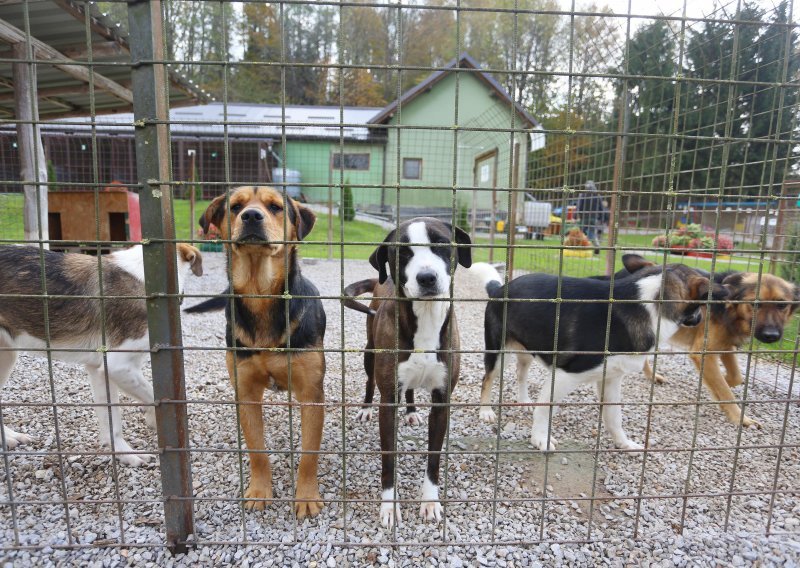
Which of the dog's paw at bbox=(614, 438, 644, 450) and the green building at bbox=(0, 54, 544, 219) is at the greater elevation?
the green building at bbox=(0, 54, 544, 219)

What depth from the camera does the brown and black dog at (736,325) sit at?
4168mm

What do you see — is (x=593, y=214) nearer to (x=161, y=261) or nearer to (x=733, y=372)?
(x=733, y=372)

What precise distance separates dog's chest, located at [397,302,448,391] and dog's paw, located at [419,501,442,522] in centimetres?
70

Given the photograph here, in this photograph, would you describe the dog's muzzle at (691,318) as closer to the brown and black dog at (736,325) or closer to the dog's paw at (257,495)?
the brown and black dog at (736,325)

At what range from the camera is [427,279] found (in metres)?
2.52

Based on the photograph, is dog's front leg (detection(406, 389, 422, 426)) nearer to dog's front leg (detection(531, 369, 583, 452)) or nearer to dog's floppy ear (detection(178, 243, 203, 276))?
dog's front leg (detection(531, 369, 583, 452))

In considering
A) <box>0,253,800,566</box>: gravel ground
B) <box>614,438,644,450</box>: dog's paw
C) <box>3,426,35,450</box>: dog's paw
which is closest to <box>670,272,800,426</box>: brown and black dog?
<box>0,253,800,566</box>: gravel ground

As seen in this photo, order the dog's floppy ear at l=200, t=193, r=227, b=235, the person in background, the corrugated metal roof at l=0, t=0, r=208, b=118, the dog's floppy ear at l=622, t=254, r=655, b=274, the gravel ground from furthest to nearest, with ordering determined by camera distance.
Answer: the person in background → the corrugated metal roof at l=0, t=0, r=208, b=118 → the dog's floppy ear at l=622, t=254, r=655, b=274 → the dog's floppy ear at l=200, t=193, r=227, b=235 → the gravel ground

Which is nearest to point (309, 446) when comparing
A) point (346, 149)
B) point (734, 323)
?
point (734, 323)

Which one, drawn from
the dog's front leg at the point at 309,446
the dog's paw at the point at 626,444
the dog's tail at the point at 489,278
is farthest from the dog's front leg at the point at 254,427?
the dog's paw at the point at 626,444

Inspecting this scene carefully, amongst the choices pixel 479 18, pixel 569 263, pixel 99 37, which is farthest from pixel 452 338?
pixel 479 18

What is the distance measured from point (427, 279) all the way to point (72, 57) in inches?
281

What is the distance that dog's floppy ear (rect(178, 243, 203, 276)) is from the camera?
13.7ft

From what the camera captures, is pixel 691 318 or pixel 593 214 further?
pixel 593 214
